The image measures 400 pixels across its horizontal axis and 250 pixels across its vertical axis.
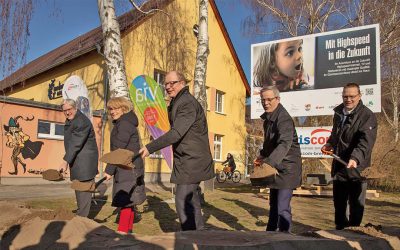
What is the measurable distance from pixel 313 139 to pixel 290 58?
2.41 meters

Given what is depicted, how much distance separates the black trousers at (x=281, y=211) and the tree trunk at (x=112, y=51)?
4888 mm

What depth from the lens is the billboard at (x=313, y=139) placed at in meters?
11.2

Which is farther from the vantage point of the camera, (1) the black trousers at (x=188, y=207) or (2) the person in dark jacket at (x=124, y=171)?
(2) the person in dark jacket at (x=124, y=171)

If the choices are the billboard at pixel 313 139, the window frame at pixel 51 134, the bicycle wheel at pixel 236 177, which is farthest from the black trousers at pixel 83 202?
the bicycle wheel at pixel 236 177

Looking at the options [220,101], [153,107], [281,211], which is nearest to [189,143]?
[281,211]

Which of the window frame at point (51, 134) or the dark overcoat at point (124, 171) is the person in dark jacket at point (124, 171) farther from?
the window frame at point (51, 134)

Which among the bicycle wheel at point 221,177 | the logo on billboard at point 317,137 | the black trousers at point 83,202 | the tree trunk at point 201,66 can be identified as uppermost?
the tree trunk at point 201,66

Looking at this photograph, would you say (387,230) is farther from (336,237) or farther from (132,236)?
(132,236)

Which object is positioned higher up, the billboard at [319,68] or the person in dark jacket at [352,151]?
the billboard at [319,68]

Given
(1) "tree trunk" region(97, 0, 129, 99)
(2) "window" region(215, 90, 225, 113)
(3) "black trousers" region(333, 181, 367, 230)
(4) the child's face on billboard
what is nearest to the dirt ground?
(3) "black trousers" region(333, 181, 367, 230)

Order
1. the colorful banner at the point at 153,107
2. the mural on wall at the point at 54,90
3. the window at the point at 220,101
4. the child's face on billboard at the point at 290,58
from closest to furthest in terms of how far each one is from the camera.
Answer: the colorful banner at the point at 153,107 → the child's face on billboard at the point at 290,58 → the mural on wall at the point at 54,90 → the window at the point at 220,101

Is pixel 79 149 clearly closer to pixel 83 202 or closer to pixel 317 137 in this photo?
pixel 83 202

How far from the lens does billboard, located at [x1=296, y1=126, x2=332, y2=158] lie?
11211 mm

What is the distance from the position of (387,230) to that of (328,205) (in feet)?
21.7
